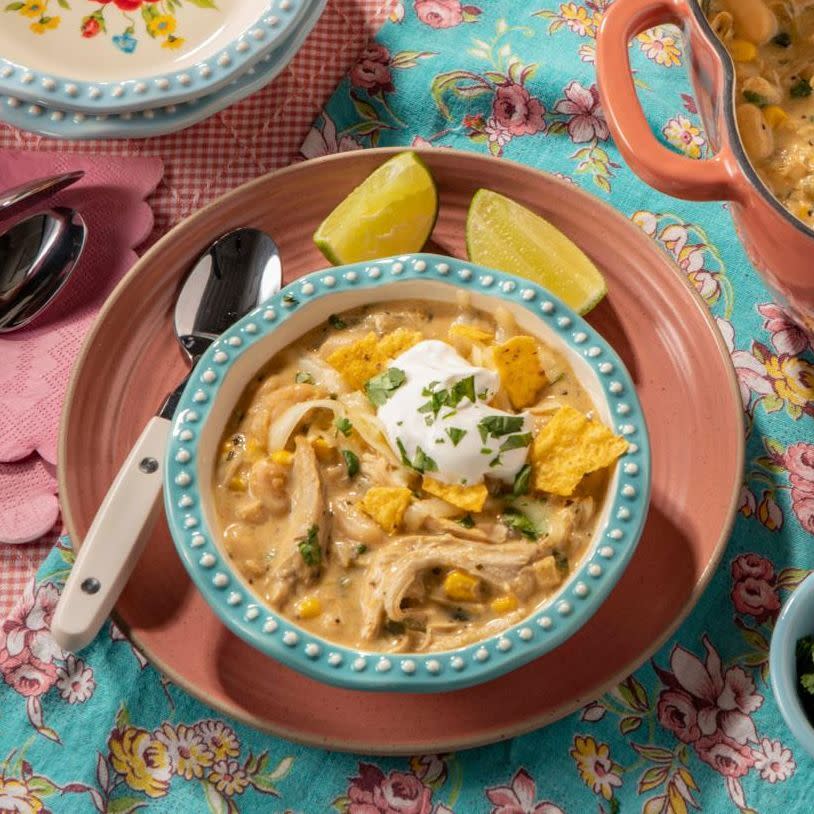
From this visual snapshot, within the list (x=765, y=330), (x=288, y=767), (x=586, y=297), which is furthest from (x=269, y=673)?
(x=765, y=330)

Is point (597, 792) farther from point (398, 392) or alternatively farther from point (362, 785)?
point (398, 392)

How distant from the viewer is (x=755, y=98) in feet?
7.23

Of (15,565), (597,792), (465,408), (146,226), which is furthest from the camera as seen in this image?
(146,226)

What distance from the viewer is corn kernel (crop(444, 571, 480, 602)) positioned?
76.1 inches

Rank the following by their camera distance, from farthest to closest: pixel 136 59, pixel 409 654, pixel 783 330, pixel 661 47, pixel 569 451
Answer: pixel 661 47 < pixel 136 59 < pixel 783 330 < pixel 569 451 < pixel 409 654

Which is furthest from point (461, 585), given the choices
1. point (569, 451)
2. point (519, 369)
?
point (519, 369)

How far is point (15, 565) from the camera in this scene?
2.30m

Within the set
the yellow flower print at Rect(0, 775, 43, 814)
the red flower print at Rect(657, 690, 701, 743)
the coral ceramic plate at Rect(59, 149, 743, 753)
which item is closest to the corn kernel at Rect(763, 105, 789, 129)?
the coral ceramic plate at Rect(59, 149, 743, 753)

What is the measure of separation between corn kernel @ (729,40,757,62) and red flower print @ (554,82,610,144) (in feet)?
1.29

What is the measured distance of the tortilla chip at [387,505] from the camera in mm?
1980

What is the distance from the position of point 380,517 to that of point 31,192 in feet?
3.63

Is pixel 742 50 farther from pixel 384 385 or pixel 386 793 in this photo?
pixel 386 793

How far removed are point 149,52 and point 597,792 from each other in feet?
5.97

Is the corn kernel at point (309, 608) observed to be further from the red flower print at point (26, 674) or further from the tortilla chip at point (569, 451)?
the red flower print at point (26, 674)
